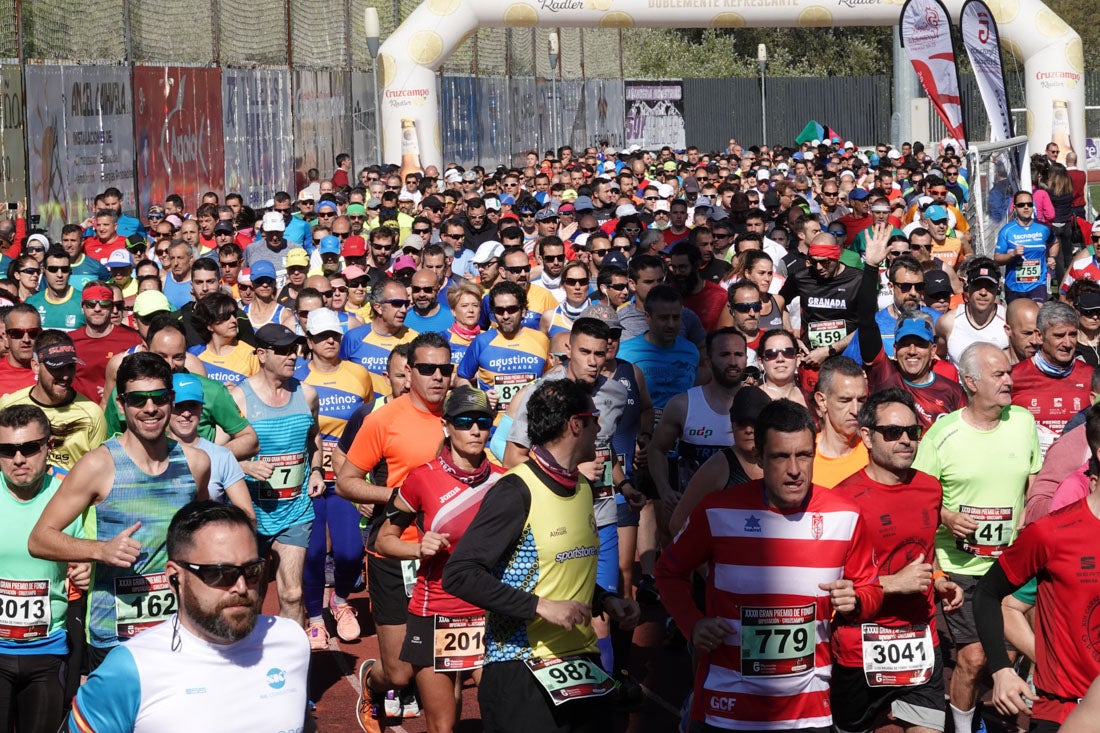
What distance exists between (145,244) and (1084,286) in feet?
34.0

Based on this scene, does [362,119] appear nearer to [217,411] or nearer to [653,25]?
[653,25]

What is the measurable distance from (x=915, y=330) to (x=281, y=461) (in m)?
3.40

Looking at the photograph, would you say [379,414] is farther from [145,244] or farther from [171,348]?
[145,244]

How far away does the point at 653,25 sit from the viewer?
2878cm

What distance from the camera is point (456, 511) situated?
21.0 feet

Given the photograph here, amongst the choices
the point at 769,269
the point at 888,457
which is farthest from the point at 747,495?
the point at 769,269

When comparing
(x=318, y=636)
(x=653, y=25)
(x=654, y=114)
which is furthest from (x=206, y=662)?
(x=654, y=114)

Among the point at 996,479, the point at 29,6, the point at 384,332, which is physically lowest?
the point at 996,479

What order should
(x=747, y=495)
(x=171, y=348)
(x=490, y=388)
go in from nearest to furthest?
(x=747, y=495), (x=171, y=348), (x=490, y=388)

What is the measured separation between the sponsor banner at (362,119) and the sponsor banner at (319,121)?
36 centimetres

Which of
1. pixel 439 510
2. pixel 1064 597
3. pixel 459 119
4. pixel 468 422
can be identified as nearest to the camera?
pixel 1064 597

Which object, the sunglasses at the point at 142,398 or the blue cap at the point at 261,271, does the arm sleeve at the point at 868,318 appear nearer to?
the blue cap at the point at 261,271

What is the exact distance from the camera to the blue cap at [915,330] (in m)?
8.48

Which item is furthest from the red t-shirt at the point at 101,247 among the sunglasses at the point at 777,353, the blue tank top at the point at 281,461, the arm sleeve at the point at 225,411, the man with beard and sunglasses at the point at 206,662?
the man with beard and sunglasses at the point at 206,662
